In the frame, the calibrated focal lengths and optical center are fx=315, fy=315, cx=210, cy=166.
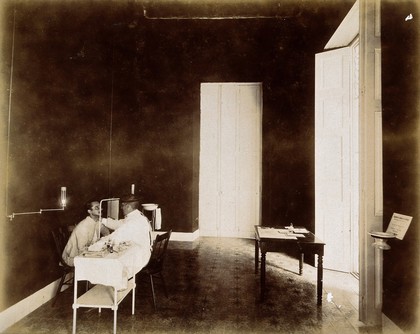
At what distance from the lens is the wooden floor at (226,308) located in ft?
10.6

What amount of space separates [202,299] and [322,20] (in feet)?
15.4

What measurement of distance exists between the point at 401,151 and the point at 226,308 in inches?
99.6

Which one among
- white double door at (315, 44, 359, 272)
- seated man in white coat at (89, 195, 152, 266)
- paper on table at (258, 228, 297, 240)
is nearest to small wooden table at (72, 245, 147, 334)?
seated man in white coat at (89, 195, 152, 266)

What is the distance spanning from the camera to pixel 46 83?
12.8ft

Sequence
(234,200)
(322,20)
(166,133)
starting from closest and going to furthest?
(322,20) < (166,133) < (234,200)

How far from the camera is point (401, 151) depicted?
2.91 metres

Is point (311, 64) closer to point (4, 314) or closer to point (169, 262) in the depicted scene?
point (169, 262)

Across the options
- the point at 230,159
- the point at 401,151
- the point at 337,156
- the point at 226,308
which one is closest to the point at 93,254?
the point at 226,308

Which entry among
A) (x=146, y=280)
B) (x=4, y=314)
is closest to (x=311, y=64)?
(x=146, y=280)

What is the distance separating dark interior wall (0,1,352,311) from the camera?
354 cm

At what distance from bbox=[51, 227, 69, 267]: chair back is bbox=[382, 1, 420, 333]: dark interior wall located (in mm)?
3555

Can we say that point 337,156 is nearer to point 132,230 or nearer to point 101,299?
point 132,230

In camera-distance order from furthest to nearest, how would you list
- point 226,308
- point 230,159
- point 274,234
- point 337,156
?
point 230,159 → point 337,156 → point 274,234 → point 226,308

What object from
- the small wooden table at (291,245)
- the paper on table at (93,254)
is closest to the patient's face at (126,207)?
the paper on table at (93,254)
